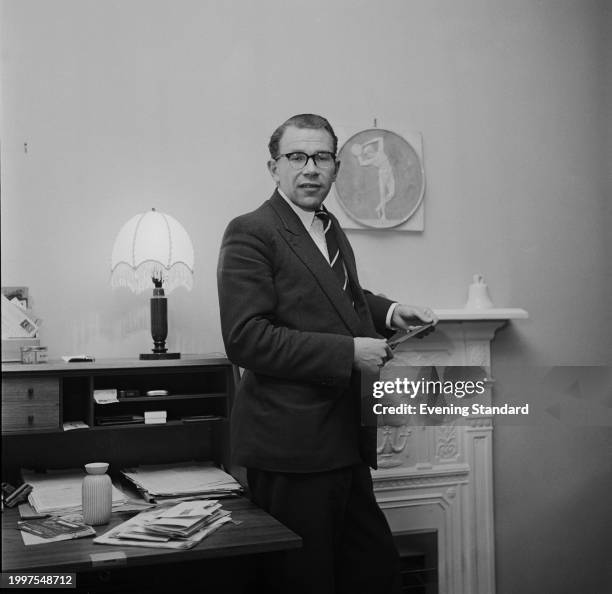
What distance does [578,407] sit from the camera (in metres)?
3.54

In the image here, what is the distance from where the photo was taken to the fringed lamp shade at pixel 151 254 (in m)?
2.52

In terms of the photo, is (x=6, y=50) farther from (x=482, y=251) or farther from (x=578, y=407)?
(x=578, y=407)

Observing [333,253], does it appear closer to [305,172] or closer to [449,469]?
[305,172]

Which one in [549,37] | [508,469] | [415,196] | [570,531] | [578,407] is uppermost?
[549,37]

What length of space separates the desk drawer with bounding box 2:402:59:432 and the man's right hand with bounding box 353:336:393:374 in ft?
3.19

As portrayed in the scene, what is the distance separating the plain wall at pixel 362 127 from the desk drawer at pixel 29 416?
0.39m

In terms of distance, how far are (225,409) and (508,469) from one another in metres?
1.48

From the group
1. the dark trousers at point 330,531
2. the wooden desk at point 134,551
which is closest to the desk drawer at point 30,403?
the wooden desk at point 134,551

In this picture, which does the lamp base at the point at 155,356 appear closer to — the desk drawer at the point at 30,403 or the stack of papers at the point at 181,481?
the desk drawer at the point at 30,403

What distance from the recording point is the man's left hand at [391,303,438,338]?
2.37 meters

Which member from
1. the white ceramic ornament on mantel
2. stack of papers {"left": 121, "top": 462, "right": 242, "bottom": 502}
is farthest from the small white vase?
the white ceramic ornament on mantel

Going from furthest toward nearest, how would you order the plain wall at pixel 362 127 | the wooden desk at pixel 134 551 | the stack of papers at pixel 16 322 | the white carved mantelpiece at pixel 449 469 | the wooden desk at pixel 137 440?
the white carved mantelpiece at pixel 449 469 → the plain wall at pixel 362 127 → the stack of papers at pixel 16 322 → the wooden desk at pixel 137 440 → the wooden desk at pixel 134 551

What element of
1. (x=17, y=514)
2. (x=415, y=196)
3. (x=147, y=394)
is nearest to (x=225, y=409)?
(x=147, y=394)

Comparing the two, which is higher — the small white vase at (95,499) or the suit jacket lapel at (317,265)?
the suit jacket lapel at (317,265)
